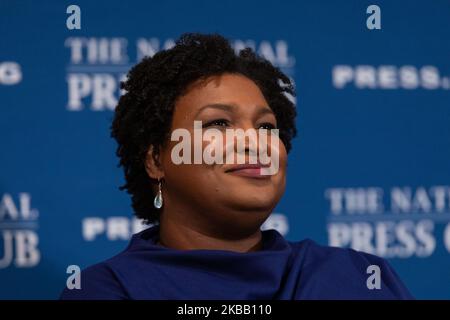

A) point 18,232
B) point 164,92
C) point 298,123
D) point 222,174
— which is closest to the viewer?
point 222,174

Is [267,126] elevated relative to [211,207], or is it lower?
elevated

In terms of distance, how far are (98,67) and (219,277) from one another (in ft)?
2.05

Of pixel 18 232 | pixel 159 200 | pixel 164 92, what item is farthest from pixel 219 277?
pixel 18 232

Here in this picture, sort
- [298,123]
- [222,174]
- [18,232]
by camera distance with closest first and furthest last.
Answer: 1. [222,174]
2. [18,232]
3. [298,123]

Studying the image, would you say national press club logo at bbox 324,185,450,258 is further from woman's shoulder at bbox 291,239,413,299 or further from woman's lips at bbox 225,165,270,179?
woman's lips at bbox 225,165,270,179

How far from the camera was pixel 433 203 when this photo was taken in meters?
1.59

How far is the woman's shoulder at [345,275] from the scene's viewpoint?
1.04 metres

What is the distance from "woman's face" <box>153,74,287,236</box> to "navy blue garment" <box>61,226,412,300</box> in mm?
60

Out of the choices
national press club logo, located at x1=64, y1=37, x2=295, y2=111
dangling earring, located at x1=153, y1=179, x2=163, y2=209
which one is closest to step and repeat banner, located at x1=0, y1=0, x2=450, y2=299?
national press club logo, located at x1=64, y1=37, x2=295, y2=111

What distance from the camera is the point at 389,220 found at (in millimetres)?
1557

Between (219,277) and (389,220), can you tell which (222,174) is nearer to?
(219,277)

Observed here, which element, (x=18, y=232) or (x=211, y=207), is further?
(x=18, y=232)

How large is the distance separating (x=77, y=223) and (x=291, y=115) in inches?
20.1
